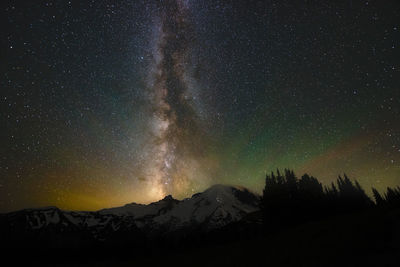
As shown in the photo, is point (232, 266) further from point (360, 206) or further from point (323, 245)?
point (360, 206)

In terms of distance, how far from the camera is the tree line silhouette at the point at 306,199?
68938mm

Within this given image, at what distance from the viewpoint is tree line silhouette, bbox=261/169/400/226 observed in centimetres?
6894

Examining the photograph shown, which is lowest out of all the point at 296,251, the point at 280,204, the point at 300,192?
the point at 296,251

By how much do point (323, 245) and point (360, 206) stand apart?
78.5 meters

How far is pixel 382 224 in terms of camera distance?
22.2 metres

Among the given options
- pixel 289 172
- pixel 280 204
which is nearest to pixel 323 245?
pixel 280 204

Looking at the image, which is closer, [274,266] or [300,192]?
[274,266]

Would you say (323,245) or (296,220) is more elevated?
(296,220)

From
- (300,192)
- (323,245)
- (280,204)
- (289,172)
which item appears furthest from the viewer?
(289,172)

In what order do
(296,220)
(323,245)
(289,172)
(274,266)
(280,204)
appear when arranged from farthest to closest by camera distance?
1. (289,172)
2. (280,204)
3. (296,220)
4. (323,245)
5. (274,266)

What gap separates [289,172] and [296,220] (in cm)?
3000

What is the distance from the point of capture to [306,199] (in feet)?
249

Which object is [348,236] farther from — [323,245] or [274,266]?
[274,266]

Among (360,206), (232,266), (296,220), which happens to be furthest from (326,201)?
(232,266)
